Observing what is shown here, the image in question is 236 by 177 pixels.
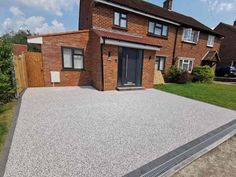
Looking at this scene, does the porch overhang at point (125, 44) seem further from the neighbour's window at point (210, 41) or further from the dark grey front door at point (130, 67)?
the neighbour's window at point (210, 41)

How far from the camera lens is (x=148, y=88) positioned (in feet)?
35.9

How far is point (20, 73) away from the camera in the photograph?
8.02 m

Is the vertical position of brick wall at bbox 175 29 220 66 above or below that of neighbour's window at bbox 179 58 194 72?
above

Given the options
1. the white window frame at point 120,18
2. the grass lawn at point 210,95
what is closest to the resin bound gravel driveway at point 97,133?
the grass lawn at point 210,95

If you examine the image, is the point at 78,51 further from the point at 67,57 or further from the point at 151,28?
the point at 151,28

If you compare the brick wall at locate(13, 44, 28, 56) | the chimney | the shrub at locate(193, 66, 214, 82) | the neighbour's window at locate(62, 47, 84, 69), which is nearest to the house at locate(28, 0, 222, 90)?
the neighbour's window at locate(62, 47, 84, 69)

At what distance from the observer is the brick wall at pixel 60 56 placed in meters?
9.30

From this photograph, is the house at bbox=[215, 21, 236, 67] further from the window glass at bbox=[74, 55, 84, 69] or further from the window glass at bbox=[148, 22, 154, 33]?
the window glass at bbox=[74, 55, 84, 69]

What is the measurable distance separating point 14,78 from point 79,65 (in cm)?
409

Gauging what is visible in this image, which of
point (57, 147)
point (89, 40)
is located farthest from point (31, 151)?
point (89, 40)

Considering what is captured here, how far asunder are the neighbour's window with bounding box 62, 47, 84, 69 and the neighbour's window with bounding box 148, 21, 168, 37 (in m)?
6.29

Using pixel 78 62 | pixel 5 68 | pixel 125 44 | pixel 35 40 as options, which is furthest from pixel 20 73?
pixel 125 44

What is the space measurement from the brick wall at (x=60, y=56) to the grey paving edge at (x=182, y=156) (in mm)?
6633

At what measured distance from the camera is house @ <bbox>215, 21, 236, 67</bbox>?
24969 mm
